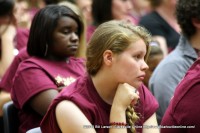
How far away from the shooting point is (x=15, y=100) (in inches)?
118

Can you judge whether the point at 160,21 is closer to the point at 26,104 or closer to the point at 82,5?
the point at 82,5

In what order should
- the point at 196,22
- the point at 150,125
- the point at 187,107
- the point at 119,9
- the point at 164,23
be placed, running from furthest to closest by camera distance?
the point at 164,23
the point at 119,9
the point at 196,22
the point at 150,125
the point at 187,107

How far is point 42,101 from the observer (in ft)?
9.56

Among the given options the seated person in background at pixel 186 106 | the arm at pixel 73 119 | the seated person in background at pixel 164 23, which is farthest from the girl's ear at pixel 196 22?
the seated person in background at pixel 164 23

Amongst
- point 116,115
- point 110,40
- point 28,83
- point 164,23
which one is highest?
point 110,40

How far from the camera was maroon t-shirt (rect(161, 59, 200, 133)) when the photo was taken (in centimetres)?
214

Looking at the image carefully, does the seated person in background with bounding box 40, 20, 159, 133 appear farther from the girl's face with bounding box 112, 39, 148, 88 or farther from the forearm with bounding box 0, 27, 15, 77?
the forearm with bounding box 0, 27, 15, 77

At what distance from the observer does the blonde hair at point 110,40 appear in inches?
88.2

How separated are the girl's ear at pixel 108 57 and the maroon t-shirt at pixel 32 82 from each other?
78 cm

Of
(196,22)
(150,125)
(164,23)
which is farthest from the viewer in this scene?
(164,23)

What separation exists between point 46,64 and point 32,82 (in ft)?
0.64

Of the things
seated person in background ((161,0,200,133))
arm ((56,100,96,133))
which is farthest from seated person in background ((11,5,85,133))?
seated person in background ((161,0,200,133))

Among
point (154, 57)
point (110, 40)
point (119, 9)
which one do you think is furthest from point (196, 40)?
point (119, 9)

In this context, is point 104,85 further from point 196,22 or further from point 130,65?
point 196,22
